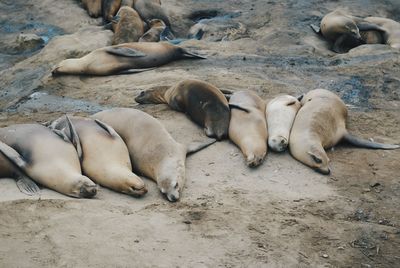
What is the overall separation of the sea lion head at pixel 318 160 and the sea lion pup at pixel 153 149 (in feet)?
2.99

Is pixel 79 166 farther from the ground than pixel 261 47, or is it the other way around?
pixel 79 166

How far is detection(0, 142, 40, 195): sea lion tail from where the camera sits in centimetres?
507

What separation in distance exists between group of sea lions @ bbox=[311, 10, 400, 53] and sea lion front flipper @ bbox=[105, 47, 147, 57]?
9.36 feet

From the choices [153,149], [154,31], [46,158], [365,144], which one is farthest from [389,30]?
[46,158]

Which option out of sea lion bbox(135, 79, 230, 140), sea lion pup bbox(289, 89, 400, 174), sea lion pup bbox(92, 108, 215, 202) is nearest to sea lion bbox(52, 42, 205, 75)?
sea lion bbox(135, 79, 230, 140)

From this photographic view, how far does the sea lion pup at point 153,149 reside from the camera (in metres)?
5.30

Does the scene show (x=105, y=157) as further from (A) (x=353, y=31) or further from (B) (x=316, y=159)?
(A) (x=353, y=31)

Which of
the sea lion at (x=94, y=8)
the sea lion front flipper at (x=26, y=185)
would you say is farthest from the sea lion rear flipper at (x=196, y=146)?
the sea lion at (x=94, y=8)

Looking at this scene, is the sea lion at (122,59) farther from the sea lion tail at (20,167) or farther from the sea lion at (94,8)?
the sea lion tail at (20,167)

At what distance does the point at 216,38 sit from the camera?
10.3 meters

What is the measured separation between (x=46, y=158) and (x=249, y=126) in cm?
184

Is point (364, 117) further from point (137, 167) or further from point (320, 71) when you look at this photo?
point (137, 167)

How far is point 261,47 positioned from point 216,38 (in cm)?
104

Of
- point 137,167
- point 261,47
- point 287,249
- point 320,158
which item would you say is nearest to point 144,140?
point 137,167
